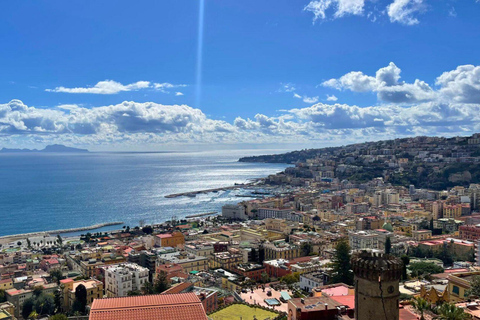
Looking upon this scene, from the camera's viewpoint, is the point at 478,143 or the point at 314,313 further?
the point at 478,143

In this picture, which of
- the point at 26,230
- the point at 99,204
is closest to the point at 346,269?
the point at 26,230

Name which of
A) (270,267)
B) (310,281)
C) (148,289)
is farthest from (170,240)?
(310,281)

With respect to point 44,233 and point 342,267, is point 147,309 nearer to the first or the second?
point 342,267

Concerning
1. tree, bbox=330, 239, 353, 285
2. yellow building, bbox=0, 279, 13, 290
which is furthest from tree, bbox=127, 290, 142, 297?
tree, bbox=330, 239, 353, 285

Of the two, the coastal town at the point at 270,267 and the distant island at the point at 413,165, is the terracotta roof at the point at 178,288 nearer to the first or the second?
the coastal town at the point at 270,267

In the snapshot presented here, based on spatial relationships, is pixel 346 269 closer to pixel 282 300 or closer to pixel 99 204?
pixel 282 300
